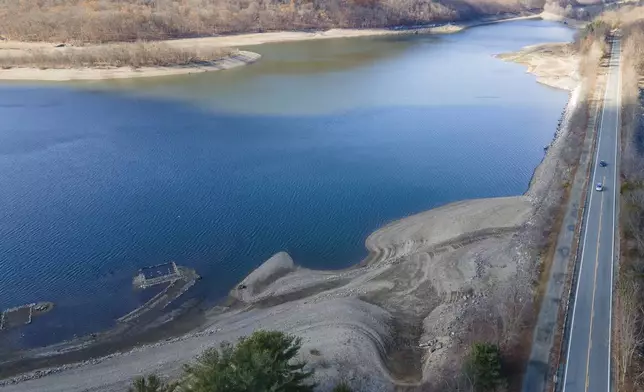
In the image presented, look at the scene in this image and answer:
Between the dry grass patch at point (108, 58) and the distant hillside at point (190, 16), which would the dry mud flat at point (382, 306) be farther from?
the distant hillside at point (190, 16)

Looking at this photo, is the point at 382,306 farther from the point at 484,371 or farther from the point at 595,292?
A: the point at 595,292

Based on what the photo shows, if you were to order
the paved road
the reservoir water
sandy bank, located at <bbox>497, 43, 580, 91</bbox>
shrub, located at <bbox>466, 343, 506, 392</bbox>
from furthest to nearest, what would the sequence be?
sandy bank, located at <bbox>497, 43, 580, 91</bbox>, the reservoir water, the paved road, shrub, located at <bbox>466, 343, 506, 392</bbox>

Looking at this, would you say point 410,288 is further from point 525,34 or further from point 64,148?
point 525,34

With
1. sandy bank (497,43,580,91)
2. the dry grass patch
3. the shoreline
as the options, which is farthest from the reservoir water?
the dry grass patch

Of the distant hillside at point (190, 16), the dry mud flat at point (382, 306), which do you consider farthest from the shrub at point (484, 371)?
the distant hillside at point (190, 16)

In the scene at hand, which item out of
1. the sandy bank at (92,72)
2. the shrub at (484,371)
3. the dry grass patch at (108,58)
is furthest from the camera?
the dry grass patch at (108,58)

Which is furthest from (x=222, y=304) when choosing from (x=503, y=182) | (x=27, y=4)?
(x=27, y=4)

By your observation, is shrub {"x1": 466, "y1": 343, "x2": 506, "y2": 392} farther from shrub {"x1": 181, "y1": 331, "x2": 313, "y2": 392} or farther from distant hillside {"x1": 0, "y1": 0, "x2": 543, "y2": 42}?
distant hillside {"x1": 0, "y1": 0, "x2": 543, "y2": 42}

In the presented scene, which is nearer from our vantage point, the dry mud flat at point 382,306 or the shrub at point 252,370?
the shrub at point 252,370
